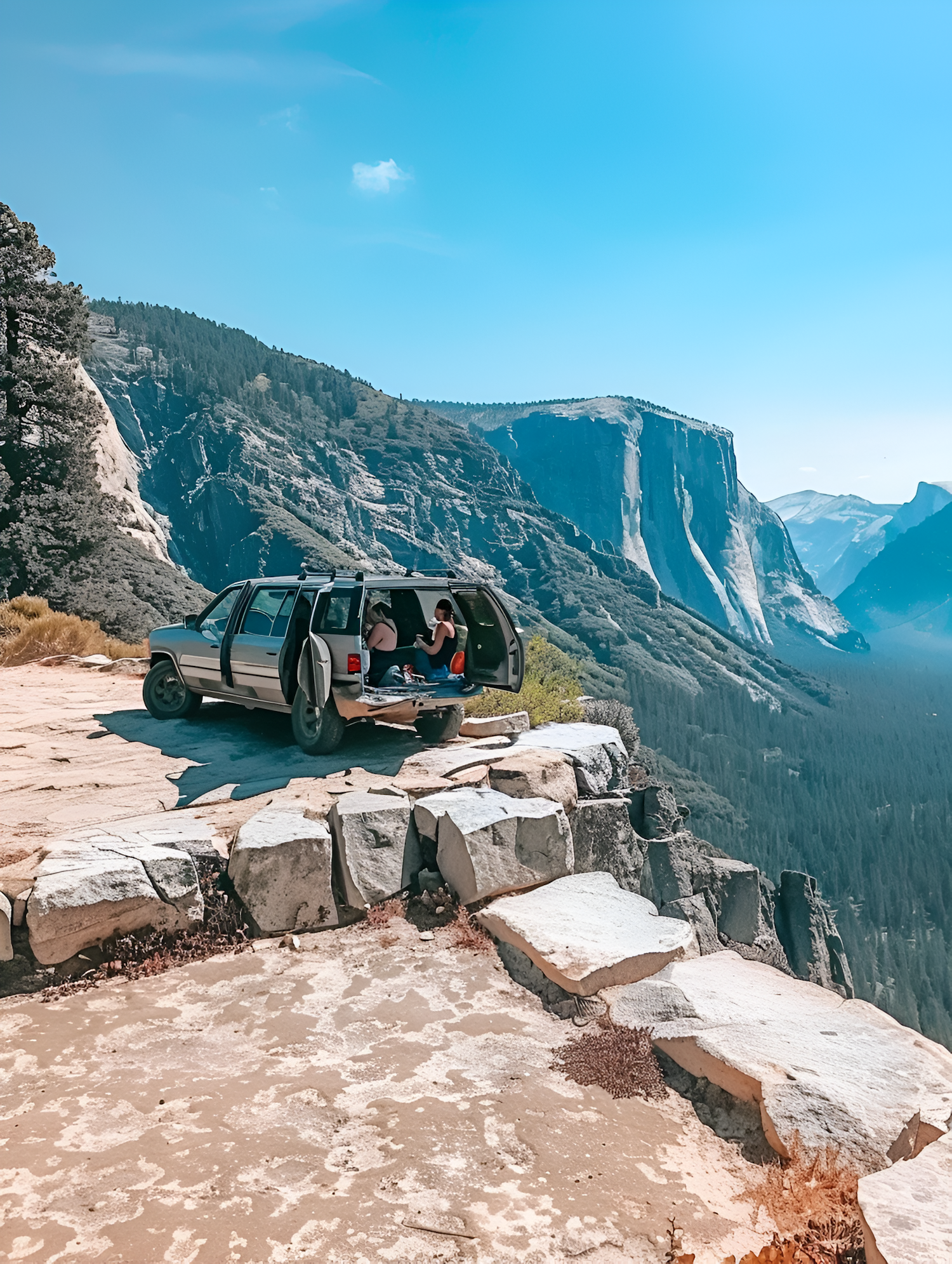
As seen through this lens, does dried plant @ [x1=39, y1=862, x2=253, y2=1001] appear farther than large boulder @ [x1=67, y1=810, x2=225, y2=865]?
No

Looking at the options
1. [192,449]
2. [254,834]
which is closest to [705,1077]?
[254,834]

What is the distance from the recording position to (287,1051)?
4.50 metres

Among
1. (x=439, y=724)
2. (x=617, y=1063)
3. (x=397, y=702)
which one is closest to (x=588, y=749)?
(x=439, y=724)

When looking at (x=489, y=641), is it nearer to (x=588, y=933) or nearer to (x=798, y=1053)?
(x=588, y=933)

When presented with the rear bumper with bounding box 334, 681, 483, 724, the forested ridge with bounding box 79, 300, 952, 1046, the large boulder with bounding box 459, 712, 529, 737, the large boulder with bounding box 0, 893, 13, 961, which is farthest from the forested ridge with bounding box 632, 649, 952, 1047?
the large boulder with bounding box 0, 893, 13, 961

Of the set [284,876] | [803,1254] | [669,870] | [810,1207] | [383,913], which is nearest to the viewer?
[803,1254]

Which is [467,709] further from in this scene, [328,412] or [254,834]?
[328,412]

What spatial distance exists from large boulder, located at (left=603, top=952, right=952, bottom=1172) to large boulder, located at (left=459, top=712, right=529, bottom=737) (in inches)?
174

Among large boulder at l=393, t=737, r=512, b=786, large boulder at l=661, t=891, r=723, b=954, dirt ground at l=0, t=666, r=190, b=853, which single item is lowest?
large boulder at l=661, t=891, r=723, b=954

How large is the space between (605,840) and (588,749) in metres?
0.97

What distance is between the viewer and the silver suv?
26.6ft

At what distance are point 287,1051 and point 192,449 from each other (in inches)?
4410

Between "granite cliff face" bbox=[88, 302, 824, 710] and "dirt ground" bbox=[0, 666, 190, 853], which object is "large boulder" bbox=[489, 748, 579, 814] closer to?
"dirt ground" bbox=[0, 666, 190, 853]

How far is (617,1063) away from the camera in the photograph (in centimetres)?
446
